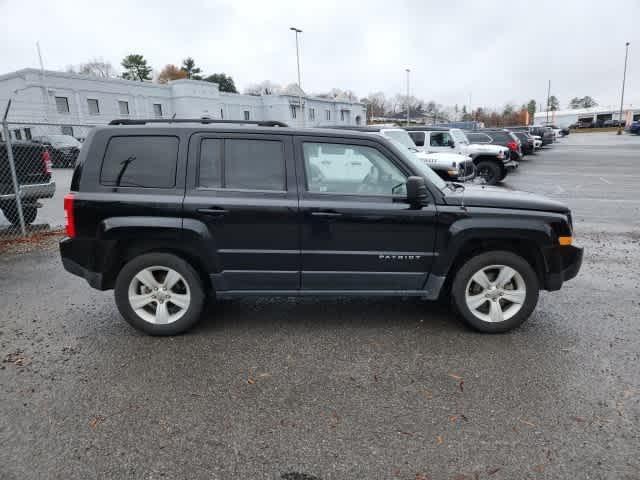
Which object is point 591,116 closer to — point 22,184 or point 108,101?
point 108,101

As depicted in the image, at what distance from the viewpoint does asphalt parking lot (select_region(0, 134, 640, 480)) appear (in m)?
2.58

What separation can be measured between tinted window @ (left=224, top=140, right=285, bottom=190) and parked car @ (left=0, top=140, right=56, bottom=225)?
19.7 feet

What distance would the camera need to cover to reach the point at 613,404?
3062 millimetres

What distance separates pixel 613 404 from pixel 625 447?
473mm

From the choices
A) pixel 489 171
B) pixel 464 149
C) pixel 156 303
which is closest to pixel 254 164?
pixel 156 303

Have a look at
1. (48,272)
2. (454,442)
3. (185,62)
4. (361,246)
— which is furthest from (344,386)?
(185,62)

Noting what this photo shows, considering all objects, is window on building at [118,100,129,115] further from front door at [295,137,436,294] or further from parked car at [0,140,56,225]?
front door at [295,137,436,294]

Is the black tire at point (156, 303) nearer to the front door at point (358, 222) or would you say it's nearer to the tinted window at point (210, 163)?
the tinted window at point (210, 163)

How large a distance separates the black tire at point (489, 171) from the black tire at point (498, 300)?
12.6 meters

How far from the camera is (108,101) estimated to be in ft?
132

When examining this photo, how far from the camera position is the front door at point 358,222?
3.96m

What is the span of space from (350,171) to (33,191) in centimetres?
679

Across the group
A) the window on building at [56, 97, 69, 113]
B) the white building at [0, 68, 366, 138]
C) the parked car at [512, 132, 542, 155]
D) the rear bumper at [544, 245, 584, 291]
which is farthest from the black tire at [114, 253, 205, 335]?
the window on building at [56, 97, 69, 113]

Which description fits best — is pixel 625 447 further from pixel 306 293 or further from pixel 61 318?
pixel 61 318
